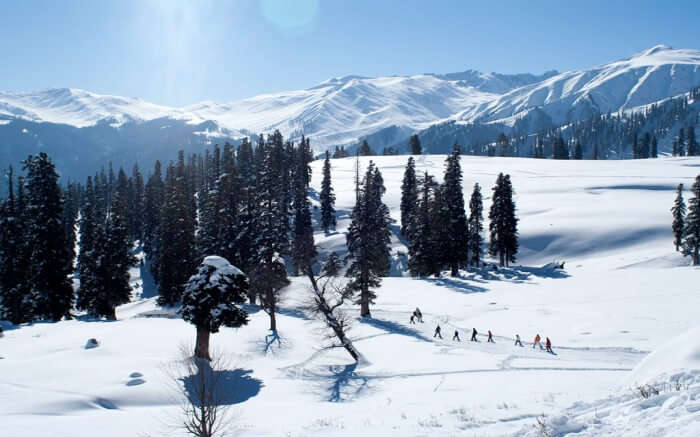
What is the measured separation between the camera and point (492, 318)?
3853 centimetres

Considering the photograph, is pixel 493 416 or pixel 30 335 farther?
pixel 30 335

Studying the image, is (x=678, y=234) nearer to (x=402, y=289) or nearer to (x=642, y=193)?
(x=642, y=193)

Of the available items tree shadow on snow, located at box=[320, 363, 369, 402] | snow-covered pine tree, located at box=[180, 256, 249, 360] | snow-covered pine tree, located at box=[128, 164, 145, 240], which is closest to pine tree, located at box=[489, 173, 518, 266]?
tree shadow on snow, located at box=[320, 363, 369, 402]

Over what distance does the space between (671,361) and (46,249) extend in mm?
43644

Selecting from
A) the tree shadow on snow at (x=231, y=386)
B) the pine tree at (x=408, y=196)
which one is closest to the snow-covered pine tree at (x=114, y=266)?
the tree shadow on snow at (x=231, y=386)

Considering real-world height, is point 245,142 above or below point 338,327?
above

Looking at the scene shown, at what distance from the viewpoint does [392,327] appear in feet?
125

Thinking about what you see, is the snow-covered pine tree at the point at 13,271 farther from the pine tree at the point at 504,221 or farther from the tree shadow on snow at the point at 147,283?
the pine tree at the point at 504,221

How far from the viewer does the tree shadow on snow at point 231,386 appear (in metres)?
21.3

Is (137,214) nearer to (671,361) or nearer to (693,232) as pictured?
(693,232)

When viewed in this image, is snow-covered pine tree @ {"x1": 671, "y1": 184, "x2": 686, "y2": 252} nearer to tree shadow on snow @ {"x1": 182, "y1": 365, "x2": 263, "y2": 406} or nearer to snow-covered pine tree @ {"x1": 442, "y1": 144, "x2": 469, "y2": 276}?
snow-covered pine tree @ {"x1": 442, "y1": 144, "x2": 469, "y2": 276}

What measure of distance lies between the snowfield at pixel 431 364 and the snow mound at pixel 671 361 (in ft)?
0.19

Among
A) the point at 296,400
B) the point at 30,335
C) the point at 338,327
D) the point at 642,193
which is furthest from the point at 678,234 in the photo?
the point at 30,335

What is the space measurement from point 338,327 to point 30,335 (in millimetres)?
19576
